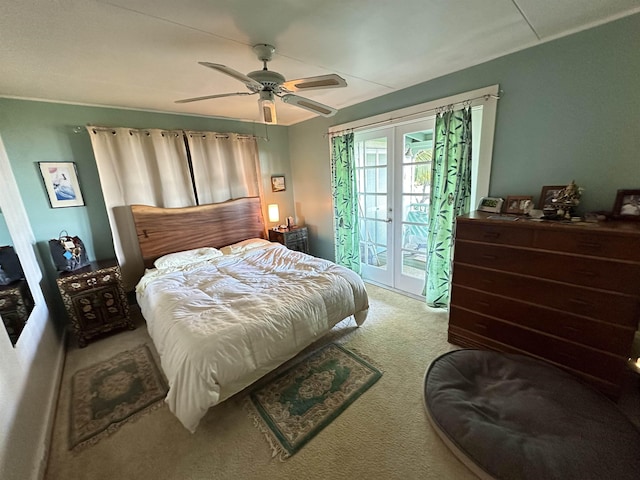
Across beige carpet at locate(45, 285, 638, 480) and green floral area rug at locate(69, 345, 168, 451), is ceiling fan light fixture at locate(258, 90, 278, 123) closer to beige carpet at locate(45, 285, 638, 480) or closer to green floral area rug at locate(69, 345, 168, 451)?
beige carpet at locate(45, 285, 638, 480)

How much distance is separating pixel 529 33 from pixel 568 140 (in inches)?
32.4

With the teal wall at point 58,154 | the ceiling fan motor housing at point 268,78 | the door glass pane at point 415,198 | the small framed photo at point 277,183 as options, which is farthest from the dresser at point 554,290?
the teal wall at point 58,154

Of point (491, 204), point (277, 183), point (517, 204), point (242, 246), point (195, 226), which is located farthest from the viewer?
point (277, 183)

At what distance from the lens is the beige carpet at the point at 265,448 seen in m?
1.35

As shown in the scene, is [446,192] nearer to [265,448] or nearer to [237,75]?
[237,75]

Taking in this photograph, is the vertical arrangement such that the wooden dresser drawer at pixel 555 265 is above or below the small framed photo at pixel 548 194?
below

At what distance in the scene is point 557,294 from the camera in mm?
1708

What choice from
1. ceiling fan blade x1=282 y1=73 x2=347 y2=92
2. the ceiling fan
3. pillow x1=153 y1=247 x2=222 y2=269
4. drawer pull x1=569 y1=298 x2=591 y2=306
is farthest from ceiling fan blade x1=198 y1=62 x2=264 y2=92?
drawer pull x1=569 y1=298 x2=591 y2=306

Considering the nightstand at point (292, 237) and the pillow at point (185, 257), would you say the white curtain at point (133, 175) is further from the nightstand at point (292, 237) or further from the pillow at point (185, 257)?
the nightstand at point (292, 237)

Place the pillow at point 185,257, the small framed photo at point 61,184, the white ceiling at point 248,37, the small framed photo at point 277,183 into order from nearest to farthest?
the white ceiling at point 248,37 < the small framed photo at point 61,184 < the pillow at point 185,257 < the small framed photo at point 277,183

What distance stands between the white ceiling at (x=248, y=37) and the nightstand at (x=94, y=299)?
169 cm

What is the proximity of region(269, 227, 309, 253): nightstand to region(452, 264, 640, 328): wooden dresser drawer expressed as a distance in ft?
7.92

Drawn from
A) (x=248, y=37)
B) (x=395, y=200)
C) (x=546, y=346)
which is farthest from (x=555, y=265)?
(x=248, y=37)

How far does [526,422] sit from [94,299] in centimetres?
362
